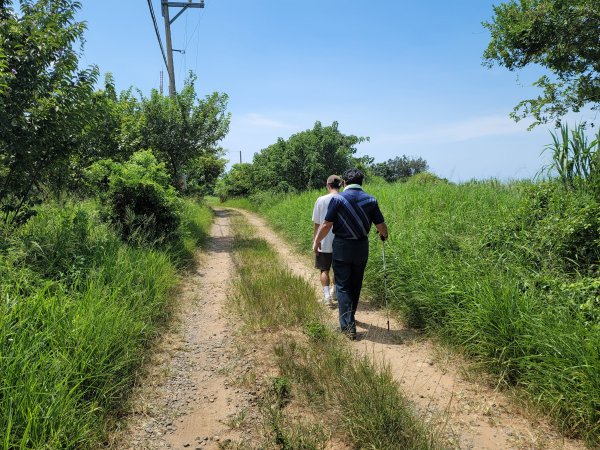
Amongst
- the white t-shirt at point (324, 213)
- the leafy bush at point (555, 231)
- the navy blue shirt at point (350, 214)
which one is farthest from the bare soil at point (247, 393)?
the leafy bush at point (555, 231)

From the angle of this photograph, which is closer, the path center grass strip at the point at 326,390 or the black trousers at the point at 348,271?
the path center grass strip at the point at 326,390

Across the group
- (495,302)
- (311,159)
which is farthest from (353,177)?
(311,159)

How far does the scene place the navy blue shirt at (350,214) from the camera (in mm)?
A: 4277

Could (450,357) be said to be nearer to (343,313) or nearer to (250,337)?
(343,313)

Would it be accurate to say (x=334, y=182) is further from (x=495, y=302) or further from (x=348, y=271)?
(x=495, y=302)

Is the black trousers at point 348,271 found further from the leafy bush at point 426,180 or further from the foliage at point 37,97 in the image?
the leafy bush at point 426,180

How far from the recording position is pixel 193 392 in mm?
3238

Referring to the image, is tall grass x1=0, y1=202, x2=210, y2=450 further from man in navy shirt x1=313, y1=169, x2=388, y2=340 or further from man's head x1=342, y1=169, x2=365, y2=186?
man's head x1=342, y1=169, x2=365, y2=186

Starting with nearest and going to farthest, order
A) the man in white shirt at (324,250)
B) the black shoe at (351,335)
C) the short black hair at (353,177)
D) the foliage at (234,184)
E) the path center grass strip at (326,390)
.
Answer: the path center grass strip at (326,390), the black shoe at (351,335), the short black hair at (353,177), the man in white shirt at (324,250), the foliage at (234,184)

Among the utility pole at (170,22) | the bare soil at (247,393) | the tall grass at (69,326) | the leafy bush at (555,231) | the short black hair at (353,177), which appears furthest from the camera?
the utility pole at (170,22)

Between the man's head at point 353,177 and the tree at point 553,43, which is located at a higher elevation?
the tree at point 553,43

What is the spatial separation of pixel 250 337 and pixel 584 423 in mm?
2998

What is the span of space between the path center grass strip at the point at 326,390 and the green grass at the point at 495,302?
0.98 m

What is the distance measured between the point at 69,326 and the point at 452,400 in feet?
10.7
